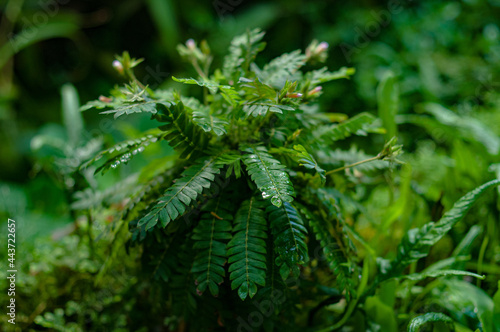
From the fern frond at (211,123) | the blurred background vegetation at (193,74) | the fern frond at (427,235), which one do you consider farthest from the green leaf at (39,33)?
the fern frond at (427,235)

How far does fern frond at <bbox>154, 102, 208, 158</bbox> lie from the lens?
0.73m

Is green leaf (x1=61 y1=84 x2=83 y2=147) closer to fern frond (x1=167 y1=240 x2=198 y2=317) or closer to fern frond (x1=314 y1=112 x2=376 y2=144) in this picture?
fern frond (x1=167 y1=240 x2=198 y2=317)

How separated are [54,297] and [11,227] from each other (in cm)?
38

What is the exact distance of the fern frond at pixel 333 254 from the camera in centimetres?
76

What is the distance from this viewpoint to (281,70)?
852 millimetres

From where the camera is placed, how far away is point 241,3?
9.87 ft

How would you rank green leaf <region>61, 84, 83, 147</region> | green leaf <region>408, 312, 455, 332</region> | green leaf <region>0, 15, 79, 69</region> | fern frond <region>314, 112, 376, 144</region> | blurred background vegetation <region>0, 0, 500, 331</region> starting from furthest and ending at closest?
green leaf <region>0, 15, 79, 69</region> < green leaf <region>61, 84, 83, 147</region> < blurred background vegetation <region>0, 0, 500, 331</region> < fern frond <region>314, 112, 376, 144</region> < green leaf <region>408, 312, 455, 332</region>

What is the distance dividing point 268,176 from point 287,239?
126mm

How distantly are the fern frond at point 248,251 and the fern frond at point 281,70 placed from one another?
0.30 metres

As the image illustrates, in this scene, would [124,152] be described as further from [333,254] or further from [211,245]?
[333,254]

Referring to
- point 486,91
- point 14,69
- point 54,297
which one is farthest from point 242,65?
point 14,69

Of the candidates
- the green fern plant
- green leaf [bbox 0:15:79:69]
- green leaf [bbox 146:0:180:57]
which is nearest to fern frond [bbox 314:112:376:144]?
the green fern plant

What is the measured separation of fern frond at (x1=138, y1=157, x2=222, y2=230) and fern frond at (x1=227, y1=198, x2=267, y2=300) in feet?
0.36

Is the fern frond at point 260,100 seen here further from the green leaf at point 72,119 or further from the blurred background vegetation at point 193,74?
the green leaf at point 72,119
